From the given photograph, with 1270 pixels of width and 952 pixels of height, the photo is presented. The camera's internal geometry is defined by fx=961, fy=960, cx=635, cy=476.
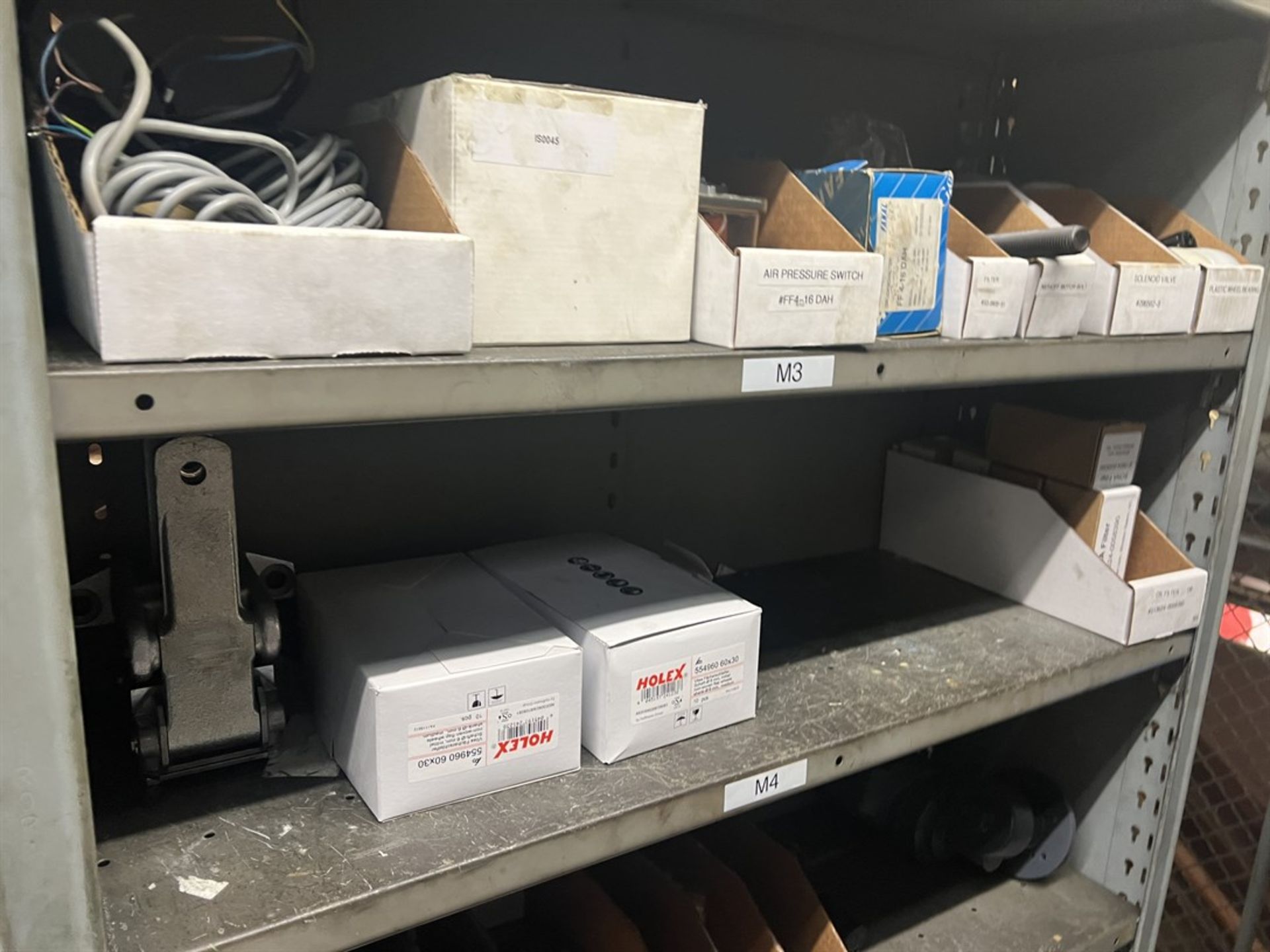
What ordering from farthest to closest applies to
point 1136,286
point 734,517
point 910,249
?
point 734,517, point 1136,286, point 910,249

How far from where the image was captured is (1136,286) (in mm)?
1085

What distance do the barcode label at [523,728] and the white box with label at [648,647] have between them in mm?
58

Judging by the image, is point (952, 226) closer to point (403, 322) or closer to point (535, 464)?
point (535, 464)

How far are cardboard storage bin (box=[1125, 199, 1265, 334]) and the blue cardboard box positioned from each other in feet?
1.28

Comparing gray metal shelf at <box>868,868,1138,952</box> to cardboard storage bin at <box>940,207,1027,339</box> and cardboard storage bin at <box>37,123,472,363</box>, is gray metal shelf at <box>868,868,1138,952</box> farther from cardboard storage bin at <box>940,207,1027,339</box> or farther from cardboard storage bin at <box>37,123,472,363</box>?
cardboard storage bin at <box>37,123,472,363</box>

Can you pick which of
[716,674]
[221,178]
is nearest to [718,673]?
[716,674]

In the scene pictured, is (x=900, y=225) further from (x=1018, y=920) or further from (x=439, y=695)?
(x=1018, y=920)

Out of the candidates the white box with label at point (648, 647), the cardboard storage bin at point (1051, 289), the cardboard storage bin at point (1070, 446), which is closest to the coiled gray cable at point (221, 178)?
the white box with label at point (648, 647)

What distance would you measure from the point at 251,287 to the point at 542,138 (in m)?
0.27

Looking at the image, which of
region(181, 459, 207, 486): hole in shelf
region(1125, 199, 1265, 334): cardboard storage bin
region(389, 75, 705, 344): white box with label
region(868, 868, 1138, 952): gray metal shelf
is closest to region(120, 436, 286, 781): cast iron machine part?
region(181, 459, 207, 486): hole in shelf

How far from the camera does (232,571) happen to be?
2.52 ft

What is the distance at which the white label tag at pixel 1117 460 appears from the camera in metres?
1.25

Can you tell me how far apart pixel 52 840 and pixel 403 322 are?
1.27 ft

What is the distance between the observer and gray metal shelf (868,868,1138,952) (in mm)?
1301
